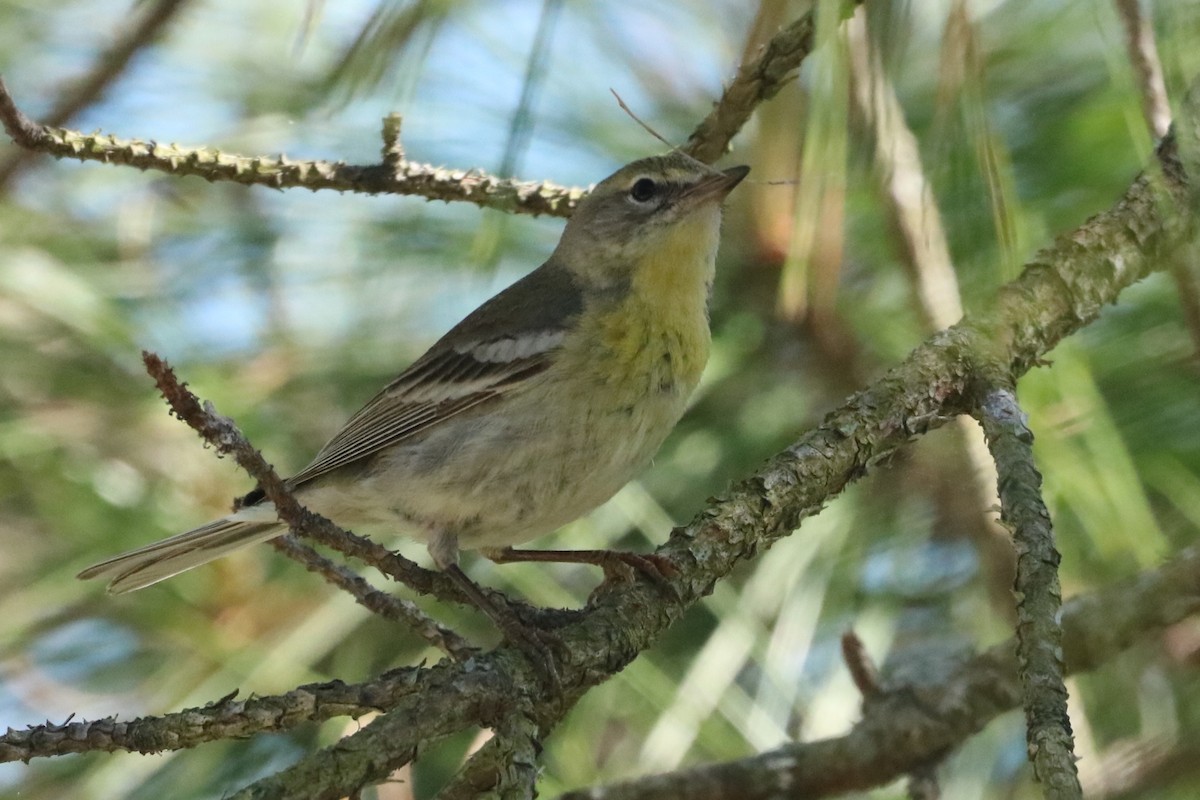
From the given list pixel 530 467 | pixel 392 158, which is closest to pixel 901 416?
pixel 530 467

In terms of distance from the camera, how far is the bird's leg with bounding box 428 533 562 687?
2.13 m

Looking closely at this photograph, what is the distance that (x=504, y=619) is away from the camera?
8.10 ft

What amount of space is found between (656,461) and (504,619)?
46.1 inches

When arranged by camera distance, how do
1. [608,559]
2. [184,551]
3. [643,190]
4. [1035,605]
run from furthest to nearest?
1. [643,190]
2. [184,551]
3. [608,559]
4. [1035,605]

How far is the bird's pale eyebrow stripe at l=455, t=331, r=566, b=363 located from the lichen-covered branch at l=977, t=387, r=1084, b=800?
1.38 m

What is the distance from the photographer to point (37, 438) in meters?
3.46

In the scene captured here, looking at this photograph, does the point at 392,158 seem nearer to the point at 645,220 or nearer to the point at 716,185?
the point at 716,185

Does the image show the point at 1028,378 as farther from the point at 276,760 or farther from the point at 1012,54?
the point at 276,760

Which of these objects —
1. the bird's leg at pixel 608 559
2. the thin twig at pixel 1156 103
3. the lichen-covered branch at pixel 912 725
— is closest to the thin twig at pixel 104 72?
the bird's leg at pixel 608 559

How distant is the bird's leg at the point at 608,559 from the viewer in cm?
243

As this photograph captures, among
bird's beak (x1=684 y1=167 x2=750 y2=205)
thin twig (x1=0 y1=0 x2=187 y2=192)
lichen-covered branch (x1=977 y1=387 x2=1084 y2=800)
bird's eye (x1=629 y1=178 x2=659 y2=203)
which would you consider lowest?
lichen-covered branch (x1=977 y1=387 x2=1084 y2=800)

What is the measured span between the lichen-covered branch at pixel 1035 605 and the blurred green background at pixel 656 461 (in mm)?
750

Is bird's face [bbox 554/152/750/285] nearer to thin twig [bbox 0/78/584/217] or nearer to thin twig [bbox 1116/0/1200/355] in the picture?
thin twig [bbox 0/78/584/217]

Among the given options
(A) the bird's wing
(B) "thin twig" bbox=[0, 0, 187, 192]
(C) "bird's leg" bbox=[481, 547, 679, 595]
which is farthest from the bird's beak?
(B) "thin twig" bbox=[0, 0, 187, 192]
